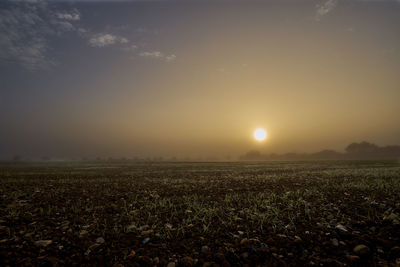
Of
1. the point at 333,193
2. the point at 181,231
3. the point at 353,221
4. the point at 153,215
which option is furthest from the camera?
the point at 333,193

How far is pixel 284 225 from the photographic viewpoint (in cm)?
564

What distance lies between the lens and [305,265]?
143 inches

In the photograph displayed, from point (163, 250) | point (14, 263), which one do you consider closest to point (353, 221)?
point (163, 250)

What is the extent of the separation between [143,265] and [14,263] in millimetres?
2656

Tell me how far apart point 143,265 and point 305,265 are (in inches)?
129

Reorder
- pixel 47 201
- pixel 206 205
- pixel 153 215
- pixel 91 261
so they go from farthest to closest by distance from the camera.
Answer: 1. pixel 47 201
2. pixel 206 205
3. pixel 153 215
4. pixel 91 261

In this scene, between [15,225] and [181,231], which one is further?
[15,225]

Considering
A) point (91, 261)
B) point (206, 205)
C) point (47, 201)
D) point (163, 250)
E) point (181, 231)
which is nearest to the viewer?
point (91, 261)

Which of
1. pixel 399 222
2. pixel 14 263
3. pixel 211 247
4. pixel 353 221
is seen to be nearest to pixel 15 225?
pixel 14 263

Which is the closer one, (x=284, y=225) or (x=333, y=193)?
(x=284, y=225)

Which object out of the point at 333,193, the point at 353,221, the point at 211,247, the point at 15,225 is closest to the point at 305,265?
the point at 211,247

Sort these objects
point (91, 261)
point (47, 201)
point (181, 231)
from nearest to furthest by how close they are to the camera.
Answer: point (91, 261), point (181, 231), point (47, 201)

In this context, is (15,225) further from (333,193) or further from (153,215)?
(333,193)

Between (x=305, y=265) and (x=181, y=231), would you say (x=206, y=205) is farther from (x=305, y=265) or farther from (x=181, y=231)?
(x=305, y=265)
